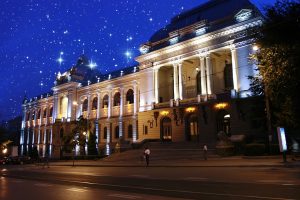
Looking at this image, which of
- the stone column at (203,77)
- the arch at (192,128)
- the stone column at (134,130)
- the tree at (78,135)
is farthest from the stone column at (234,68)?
the tree at (78,135)

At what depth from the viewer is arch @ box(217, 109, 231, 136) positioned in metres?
36.3

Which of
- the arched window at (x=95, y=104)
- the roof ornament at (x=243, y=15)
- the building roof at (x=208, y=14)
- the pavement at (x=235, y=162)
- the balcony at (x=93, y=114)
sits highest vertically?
the building roof at (x=208, y=14)

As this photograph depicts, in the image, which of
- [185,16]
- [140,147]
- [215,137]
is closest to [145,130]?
[140,147]

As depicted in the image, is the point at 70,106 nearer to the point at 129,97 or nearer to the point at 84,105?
the point at 84,105

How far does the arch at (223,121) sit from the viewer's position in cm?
3628

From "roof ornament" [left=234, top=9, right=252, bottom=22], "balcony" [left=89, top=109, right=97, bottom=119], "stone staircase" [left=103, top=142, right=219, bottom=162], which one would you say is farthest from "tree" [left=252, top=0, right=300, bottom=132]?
"balcony" [left=89, top=109, right=97, bottom=119]

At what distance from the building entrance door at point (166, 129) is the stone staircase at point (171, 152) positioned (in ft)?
10.9

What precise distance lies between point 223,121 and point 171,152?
8059mm

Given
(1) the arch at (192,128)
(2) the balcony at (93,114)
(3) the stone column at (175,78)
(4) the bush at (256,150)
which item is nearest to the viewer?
(4) the bush at (256,150)

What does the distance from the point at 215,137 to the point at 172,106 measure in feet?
24.6

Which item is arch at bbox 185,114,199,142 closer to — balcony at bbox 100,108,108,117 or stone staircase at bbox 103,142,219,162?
stone staircase at bbox 103,142,219,162

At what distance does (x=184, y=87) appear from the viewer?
43.5m

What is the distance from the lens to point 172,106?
40406 mm

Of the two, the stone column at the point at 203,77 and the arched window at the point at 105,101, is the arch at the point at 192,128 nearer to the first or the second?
the stone column at the point at 203,77
